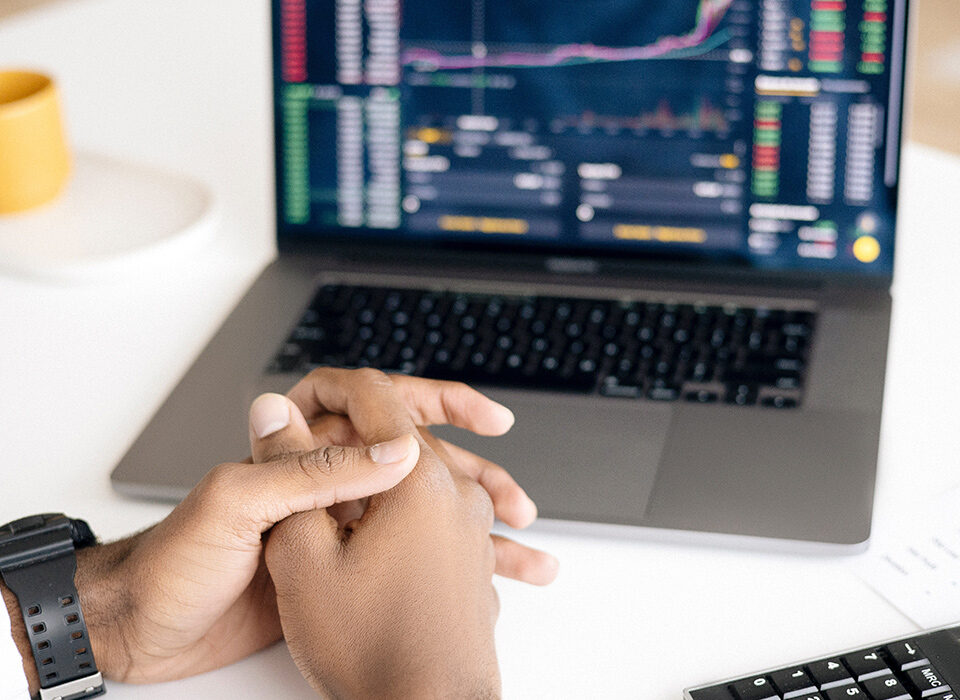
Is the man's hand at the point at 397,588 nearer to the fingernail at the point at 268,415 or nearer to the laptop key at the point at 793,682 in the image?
the fingernail at the point at 268,415

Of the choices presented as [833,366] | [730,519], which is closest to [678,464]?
[730,519]

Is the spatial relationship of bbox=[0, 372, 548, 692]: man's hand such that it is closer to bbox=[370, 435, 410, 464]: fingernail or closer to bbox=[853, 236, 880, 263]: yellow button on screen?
bbox=[370, 435, 410, 464]: fingernail

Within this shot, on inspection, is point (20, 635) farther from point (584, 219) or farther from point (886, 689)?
point (584, 219)

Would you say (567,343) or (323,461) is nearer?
(323,461)

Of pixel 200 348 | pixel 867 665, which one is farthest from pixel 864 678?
pixel 200 348

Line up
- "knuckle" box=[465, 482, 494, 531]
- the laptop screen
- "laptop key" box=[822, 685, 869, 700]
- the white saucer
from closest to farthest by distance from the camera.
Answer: "laptop key" box=[822, 685, 869, 700] < "knuckle" box=[465, 482, 494, 531] < the laptop screen < the white saucer

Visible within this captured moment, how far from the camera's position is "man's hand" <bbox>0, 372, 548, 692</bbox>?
678 millimetres

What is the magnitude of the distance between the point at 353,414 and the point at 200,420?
0.19 m

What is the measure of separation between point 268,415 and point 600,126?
0.50m

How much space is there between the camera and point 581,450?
2.82 ft

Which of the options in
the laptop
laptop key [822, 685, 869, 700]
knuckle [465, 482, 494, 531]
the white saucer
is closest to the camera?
laptop key [822, 685, 869, 700]

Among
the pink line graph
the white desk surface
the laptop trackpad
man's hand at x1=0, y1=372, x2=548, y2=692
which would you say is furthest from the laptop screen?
man's hand at x1=0, y1=372, x2=548, y2=692

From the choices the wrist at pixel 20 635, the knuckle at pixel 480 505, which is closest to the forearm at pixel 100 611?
the wrist at pixel 20 635

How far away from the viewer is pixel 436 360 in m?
0.97
